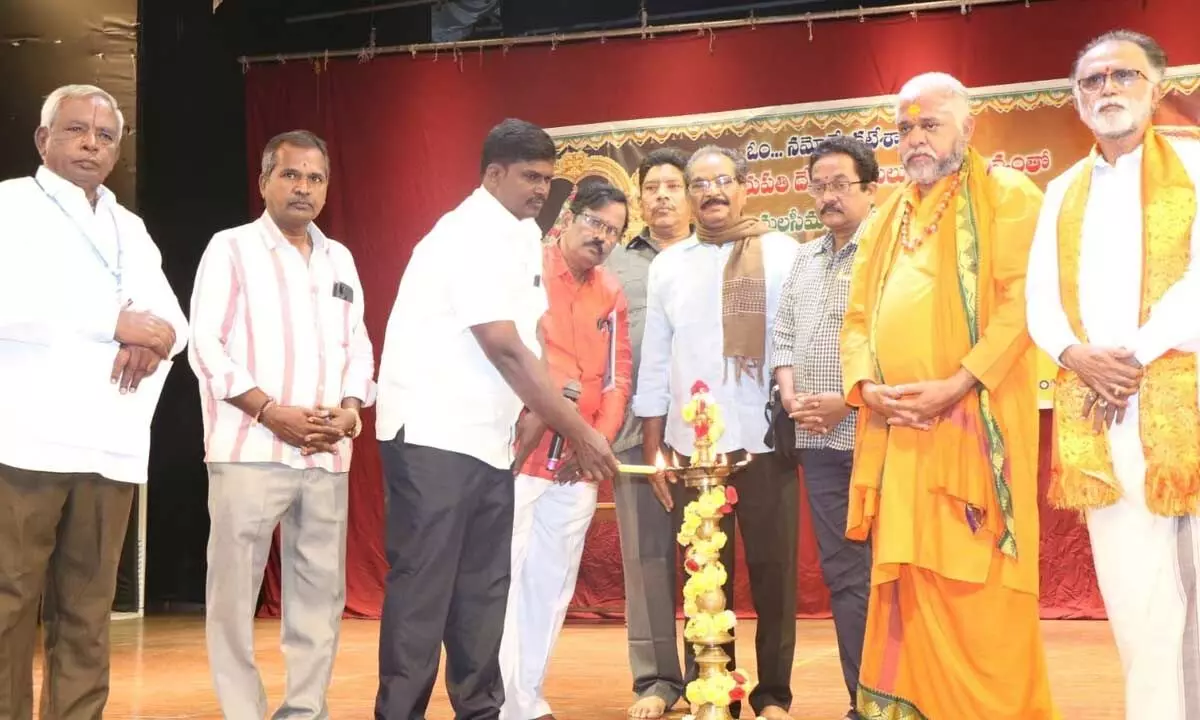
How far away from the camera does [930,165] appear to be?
3.44 m

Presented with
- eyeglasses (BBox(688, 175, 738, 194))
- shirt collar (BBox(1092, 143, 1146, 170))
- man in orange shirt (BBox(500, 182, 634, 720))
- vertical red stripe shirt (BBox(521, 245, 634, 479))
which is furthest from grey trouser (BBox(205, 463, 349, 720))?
shirt collar (BBox(1092, 143, 1146, 170))

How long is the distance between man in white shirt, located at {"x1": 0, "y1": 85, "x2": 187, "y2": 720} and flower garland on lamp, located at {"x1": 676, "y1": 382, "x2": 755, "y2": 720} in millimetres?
1401

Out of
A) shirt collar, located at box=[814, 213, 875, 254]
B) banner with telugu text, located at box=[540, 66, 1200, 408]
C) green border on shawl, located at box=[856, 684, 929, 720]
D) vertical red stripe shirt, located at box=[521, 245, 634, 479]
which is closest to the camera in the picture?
green border on shawl, located at box=[856, 684, 929, 720]

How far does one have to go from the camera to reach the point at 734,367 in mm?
4305

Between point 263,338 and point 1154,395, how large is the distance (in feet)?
7.59

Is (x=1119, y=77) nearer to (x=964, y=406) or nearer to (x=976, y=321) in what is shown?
(x=976, y=321)

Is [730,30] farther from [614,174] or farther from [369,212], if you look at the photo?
[369,212]

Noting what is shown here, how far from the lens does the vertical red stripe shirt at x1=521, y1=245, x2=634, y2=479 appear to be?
4.22 meters

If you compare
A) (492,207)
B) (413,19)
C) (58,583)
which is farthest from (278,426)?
(413,19)

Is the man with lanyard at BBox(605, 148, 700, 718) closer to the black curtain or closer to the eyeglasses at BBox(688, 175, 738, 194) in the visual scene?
the eyeglasses at BBox(688, 175, 738, 194)

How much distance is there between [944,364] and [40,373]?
229cm

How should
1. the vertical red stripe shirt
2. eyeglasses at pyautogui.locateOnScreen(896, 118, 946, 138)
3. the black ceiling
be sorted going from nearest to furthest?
eyeglasses at pyautogui.locateOnScreen(896, 118, 946, 138) < the vertical red stripe shirt < the black ceiling

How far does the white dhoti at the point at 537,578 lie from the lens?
3.96m

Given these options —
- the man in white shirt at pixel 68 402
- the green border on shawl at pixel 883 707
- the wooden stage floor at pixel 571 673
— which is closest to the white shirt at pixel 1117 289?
the green border on shawl at pixel 883 707
